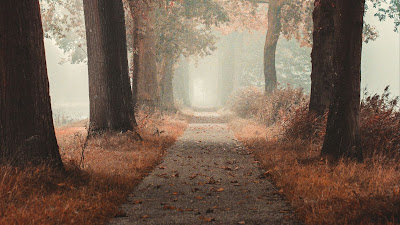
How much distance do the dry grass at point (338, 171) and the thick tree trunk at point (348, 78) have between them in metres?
0.40

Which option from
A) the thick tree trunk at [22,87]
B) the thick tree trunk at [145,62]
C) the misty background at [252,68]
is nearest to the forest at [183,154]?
the thick tree trunk at [22,87]

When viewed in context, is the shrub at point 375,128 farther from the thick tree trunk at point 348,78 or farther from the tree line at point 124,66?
the tree line at point 124,66

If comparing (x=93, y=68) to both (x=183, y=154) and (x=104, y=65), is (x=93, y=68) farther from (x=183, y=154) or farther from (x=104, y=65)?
(x=183, y=154)

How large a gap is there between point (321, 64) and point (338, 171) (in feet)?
19.0

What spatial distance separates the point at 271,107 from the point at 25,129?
13707 mm

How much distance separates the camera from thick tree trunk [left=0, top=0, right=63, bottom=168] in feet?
23.2

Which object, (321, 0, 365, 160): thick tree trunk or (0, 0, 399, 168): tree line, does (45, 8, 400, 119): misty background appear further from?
(321, 0, 365, 160): thick tree trunk

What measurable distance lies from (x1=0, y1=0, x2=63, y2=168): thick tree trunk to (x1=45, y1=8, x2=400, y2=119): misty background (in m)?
27.4

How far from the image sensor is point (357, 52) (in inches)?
365

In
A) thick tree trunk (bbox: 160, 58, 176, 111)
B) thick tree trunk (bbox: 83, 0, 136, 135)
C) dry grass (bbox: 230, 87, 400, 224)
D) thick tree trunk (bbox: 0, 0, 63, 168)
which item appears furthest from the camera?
thick tree trunk (bbox: 160, 58, 176, 111)

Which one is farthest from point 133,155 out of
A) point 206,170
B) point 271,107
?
point 271,107

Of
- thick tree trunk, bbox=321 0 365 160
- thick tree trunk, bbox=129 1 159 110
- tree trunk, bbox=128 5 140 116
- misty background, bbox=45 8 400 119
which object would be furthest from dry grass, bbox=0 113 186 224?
misty background, bbox=45 8 400 119

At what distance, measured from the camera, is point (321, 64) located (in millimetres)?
13523

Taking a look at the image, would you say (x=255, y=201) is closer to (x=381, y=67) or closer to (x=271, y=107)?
(x=271, y=107)
